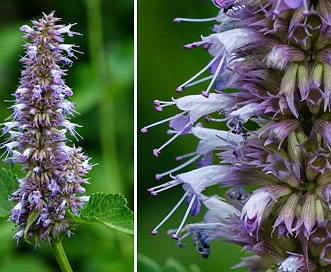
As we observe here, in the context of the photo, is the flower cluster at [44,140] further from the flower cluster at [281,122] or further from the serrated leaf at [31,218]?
the flower cluster at [281,122]

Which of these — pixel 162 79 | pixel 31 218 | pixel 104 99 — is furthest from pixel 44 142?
pixel 162 79

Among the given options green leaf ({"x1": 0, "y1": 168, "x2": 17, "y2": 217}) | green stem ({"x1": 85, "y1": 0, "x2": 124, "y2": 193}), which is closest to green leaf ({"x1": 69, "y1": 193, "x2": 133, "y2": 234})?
green leaf ({"x1": 0, "y1": 168, "x2": 17, "y2": 217})

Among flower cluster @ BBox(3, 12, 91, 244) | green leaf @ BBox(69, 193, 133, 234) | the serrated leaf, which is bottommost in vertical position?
green leaf @ BBox(69, 193, 133, 234)

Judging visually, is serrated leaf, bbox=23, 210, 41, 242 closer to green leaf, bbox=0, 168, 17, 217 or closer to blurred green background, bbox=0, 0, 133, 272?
green leaf, bbox=0, 168, 17, 217

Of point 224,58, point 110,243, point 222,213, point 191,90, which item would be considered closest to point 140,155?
point 191,90

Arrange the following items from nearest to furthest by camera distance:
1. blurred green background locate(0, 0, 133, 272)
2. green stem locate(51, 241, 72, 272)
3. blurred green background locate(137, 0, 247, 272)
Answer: green stem locate(51, 241, 72, 272), blurred green background locate(0, 0, 133, 272), blurred green background locate(137, 0, 247, 272)

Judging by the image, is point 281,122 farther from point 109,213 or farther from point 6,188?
point 6,188

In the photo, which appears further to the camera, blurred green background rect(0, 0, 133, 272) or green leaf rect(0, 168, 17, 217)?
blurred green background rect(0, 0, 133, 272)
